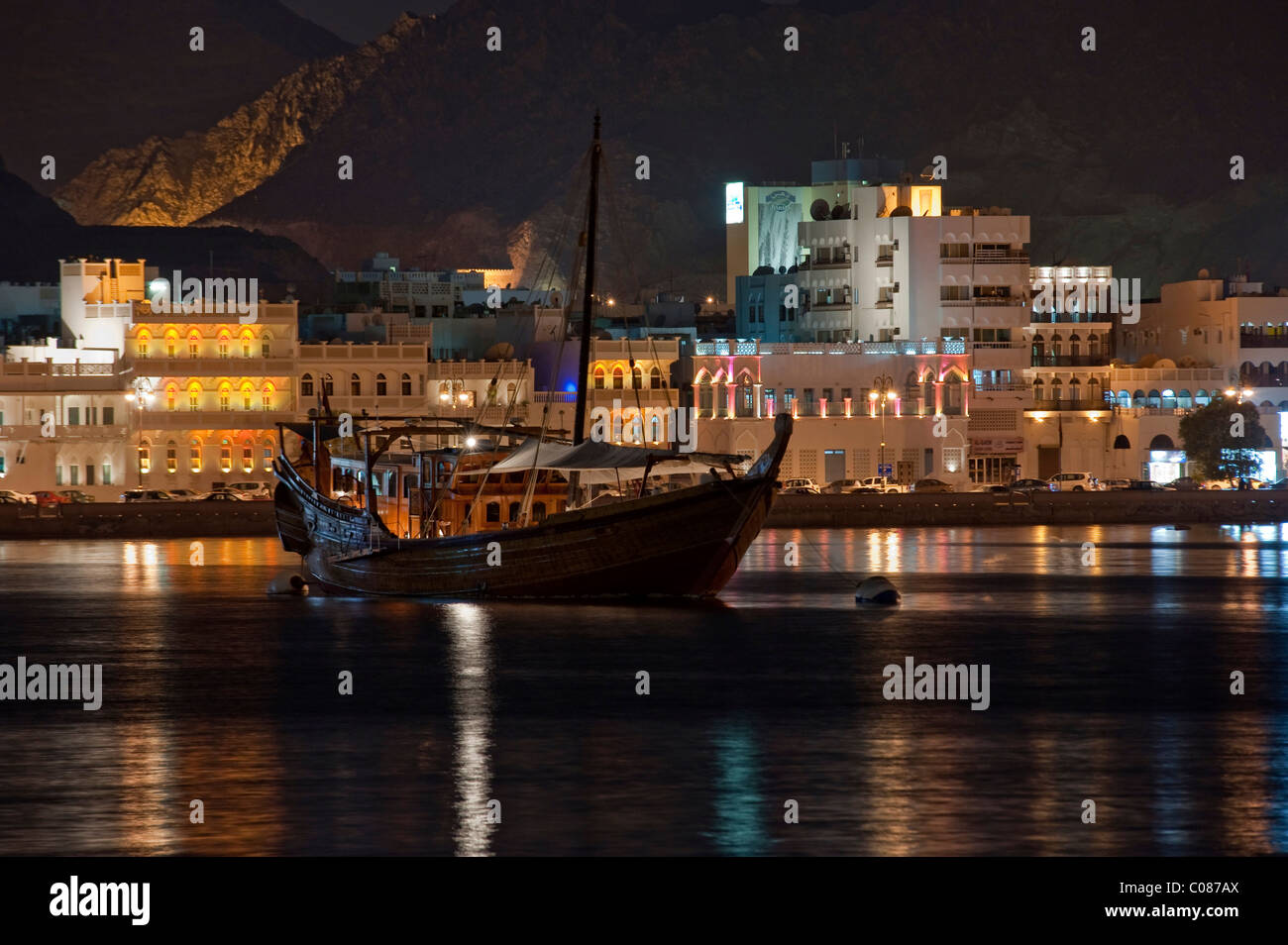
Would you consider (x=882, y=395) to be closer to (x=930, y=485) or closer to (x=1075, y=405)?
(x=930, y=485)

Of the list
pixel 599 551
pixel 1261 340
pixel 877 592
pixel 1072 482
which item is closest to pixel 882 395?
pixel 1072 482

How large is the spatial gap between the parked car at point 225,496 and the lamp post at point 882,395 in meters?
30.8

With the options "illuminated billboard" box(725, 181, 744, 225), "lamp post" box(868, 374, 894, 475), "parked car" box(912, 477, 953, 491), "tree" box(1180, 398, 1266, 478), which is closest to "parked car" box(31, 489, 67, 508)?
"lamp post" box(868, 374, 894, 475)

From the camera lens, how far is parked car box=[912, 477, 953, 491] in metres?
108

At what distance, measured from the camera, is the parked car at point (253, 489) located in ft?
342

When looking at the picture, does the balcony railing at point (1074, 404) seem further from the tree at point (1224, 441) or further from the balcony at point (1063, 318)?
the tree at point (1224, 441)

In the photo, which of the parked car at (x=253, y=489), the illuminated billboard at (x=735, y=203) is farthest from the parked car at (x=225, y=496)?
the illuminated billboard at (x=735, y=203)

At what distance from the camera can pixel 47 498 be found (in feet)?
337

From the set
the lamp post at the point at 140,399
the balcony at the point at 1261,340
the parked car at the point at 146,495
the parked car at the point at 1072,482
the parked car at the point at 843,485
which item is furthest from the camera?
the balcony at the point at 1261,340

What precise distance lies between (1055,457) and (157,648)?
75333mm

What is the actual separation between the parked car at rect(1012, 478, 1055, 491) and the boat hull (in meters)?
50.0

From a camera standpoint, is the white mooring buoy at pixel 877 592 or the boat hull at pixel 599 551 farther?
the white mooring buoy at pixel 877 592

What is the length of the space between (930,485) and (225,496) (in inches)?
1322
